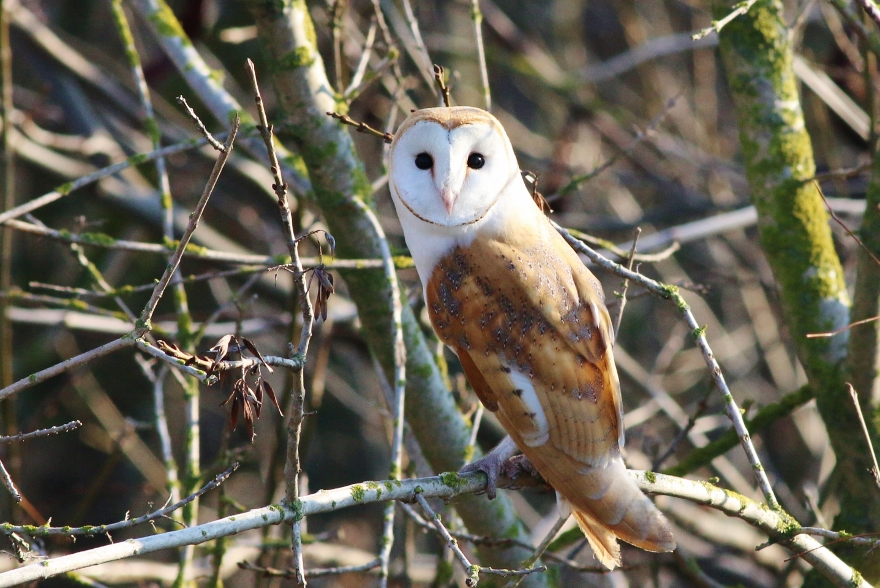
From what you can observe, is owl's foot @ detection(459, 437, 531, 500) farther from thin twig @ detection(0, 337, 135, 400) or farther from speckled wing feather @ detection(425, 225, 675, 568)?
thin twig @ detection(0, 337, 135, 400)

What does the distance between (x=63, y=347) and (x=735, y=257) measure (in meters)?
4.84

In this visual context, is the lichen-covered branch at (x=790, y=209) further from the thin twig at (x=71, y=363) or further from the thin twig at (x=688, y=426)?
the thin twig at (x=71, y=363)

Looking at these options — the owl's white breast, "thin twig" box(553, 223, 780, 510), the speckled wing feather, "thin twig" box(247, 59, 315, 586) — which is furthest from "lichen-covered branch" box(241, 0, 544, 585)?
"thin twig" box(247, 59, 315, 586)

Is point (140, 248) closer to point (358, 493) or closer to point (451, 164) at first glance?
point (451, 164)

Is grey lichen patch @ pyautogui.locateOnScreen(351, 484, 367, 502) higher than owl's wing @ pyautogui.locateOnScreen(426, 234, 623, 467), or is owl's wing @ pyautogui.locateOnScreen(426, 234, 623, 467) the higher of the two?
owl's wing @ pyautogui.locateOnScreen(426, 234, 623, 467)

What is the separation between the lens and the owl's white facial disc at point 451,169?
2.48 m

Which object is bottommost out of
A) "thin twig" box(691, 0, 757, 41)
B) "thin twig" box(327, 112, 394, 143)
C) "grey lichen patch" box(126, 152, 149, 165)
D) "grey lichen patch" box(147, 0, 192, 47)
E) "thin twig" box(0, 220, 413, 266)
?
"thin twig" box(0, 220, 413, 266)

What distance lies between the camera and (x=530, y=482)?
2.80m

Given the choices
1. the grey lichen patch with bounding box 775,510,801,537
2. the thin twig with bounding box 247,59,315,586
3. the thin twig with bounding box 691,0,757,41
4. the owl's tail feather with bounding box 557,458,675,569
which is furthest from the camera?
the owl's tail feather with bounding box 557,458,675,569

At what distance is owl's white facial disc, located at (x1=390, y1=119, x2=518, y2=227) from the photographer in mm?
2482

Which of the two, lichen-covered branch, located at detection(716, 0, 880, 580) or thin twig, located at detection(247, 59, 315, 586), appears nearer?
thin twig, located at detection(247, 59, 315, 586)

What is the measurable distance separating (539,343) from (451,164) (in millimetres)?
590

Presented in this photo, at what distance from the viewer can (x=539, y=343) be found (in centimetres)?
258

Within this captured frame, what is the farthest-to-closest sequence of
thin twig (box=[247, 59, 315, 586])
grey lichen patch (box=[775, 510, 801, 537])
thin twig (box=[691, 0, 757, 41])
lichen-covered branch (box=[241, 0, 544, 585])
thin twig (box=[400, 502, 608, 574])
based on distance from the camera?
lichen-covered branch (box=[241, 0, 544, 585])
thin twig (box=[400, 502, 608, 574])
grey lichen patch (box=[775, 510, 801, 537])
thin twig (box=[691, 0, 757, 41])
thin twig (box=[247, 59, 315, 586])
